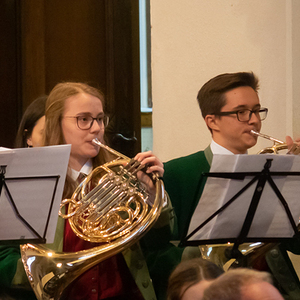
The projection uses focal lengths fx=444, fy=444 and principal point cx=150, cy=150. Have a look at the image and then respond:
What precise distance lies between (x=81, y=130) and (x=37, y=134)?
45 centimetres

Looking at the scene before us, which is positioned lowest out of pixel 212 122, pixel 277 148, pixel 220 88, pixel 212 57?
pixel 277 148

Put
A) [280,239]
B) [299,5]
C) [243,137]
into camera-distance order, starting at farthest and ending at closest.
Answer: [299,5] < [243,137] < [280,239]

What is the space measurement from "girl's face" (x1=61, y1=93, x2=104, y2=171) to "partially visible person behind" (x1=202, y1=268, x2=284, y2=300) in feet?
3.77

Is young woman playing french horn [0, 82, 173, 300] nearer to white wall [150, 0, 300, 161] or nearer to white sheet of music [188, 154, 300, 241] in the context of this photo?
white sheet of music [188, 154, 300, 241]

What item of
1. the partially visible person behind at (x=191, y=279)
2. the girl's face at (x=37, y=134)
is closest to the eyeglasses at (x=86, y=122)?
the girl's face at (x=37, y=134)

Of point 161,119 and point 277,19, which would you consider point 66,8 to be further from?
point 277,19

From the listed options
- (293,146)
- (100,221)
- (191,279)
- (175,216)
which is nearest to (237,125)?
(293,146)

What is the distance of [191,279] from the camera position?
82 cm

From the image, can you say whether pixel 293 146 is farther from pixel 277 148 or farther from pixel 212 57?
pixel 212 57

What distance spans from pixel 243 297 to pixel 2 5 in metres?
2.54

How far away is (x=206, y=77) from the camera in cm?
239

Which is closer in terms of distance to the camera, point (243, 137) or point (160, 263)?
point (160, 263)

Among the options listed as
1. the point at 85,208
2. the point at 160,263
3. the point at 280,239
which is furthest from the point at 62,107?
the point at 280,239

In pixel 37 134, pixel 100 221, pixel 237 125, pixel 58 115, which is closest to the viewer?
pixel 100 221
